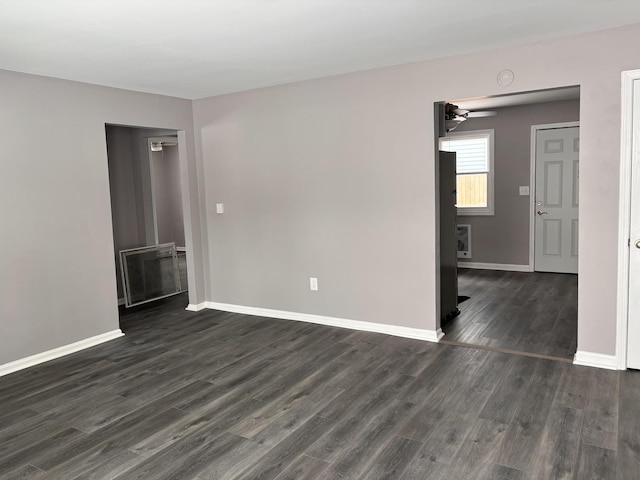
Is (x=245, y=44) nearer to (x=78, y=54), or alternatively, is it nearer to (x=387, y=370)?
(x=78, y=54)

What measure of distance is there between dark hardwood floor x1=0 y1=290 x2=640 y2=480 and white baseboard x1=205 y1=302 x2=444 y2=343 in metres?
0.13

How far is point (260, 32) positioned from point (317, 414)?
2.34 meters

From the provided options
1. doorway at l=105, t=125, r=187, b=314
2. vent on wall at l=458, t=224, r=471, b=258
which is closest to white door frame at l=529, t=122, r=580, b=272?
vent on wall at l=458, t=224, r=471, b=258

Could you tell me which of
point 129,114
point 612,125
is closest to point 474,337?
point 612,125

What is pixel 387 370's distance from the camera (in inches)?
138

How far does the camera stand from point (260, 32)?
9.86 feet

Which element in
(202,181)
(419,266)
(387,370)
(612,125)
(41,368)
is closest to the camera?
(612,125)

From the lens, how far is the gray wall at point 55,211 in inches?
146

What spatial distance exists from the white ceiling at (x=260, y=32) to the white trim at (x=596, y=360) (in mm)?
2202

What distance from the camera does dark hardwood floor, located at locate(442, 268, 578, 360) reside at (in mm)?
3967

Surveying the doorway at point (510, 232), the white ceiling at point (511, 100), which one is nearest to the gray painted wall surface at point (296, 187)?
the doorway at point (510, 232)

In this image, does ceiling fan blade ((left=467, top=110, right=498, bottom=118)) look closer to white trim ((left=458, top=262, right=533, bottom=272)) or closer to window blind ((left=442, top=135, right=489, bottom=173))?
window blind ((left=442, top=135, right=489, bottom=173))

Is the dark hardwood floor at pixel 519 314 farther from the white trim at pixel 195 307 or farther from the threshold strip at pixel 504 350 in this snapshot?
the white trim at pixel 195 307

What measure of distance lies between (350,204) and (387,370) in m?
1.55
